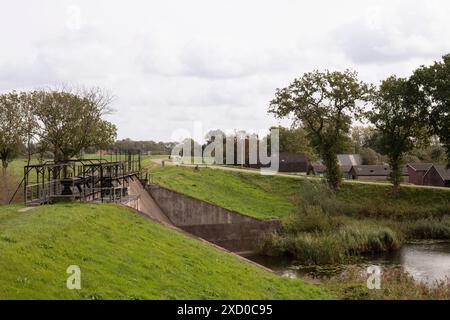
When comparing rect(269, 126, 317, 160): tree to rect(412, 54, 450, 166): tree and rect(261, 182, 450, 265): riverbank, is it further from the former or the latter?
rect(261, 182, 450, 265): riverbank

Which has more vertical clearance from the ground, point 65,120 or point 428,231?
point 65,120

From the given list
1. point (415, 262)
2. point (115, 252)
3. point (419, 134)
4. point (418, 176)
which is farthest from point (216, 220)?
point (418, 176)

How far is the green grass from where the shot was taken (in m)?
14.0

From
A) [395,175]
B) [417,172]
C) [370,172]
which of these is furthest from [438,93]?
[370,172]

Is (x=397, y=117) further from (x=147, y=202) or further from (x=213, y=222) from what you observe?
(x=147, y=202)

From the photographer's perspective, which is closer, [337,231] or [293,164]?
[337,231]

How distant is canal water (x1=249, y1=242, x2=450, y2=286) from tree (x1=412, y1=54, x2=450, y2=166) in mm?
17868

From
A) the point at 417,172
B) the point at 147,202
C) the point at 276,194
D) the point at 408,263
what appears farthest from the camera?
the point at 417,172

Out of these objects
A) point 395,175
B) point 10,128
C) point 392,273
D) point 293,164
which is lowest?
point 392,273

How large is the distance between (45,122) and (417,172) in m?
50.1

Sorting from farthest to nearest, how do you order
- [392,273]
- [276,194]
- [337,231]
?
[276,194]
[337,231]
[392,273]

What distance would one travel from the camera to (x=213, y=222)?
39.8 m

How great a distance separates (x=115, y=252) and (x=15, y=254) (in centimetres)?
459
